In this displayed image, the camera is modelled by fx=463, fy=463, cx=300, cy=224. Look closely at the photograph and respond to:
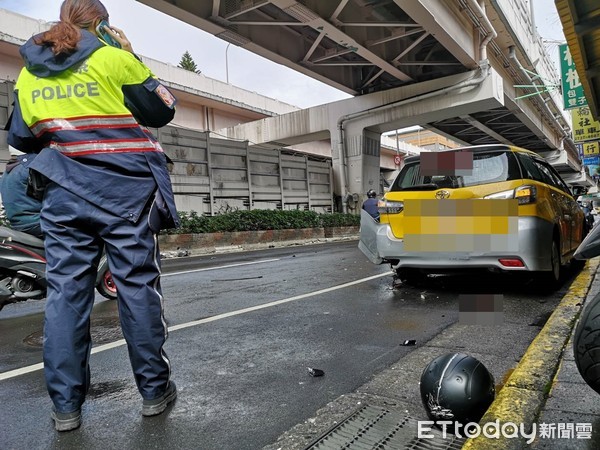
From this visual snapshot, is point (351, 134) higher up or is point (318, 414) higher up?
point (351, 134)

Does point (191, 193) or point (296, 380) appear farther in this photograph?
point (191, 193)

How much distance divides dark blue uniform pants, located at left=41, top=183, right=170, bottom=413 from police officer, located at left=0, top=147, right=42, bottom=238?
8.41ft

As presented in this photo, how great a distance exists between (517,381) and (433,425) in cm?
64

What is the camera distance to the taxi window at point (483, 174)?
15.1 ft

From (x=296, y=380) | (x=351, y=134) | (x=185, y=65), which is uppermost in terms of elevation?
(x=185, y=65)

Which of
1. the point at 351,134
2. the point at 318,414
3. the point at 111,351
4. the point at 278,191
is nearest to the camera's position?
the point at 318,414

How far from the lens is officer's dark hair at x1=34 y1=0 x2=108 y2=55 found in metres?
2.16

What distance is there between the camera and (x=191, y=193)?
15953mm

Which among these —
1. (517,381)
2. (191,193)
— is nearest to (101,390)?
(517,381)

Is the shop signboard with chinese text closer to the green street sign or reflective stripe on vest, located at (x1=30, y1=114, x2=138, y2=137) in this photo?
the green street sign

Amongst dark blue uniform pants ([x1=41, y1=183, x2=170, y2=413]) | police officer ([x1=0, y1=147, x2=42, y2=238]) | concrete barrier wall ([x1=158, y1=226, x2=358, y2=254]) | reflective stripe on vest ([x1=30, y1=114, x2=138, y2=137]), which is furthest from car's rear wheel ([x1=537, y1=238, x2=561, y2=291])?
concrete barrier wall ([x1=158, y1=226, x2=358, y2=254])

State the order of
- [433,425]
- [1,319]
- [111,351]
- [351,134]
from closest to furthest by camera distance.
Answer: [433,425] < [111,351] < [1,319] < [351,134]

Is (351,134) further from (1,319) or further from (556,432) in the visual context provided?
(556,432)

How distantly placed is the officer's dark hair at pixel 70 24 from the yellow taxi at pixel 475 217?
322 centimetres
